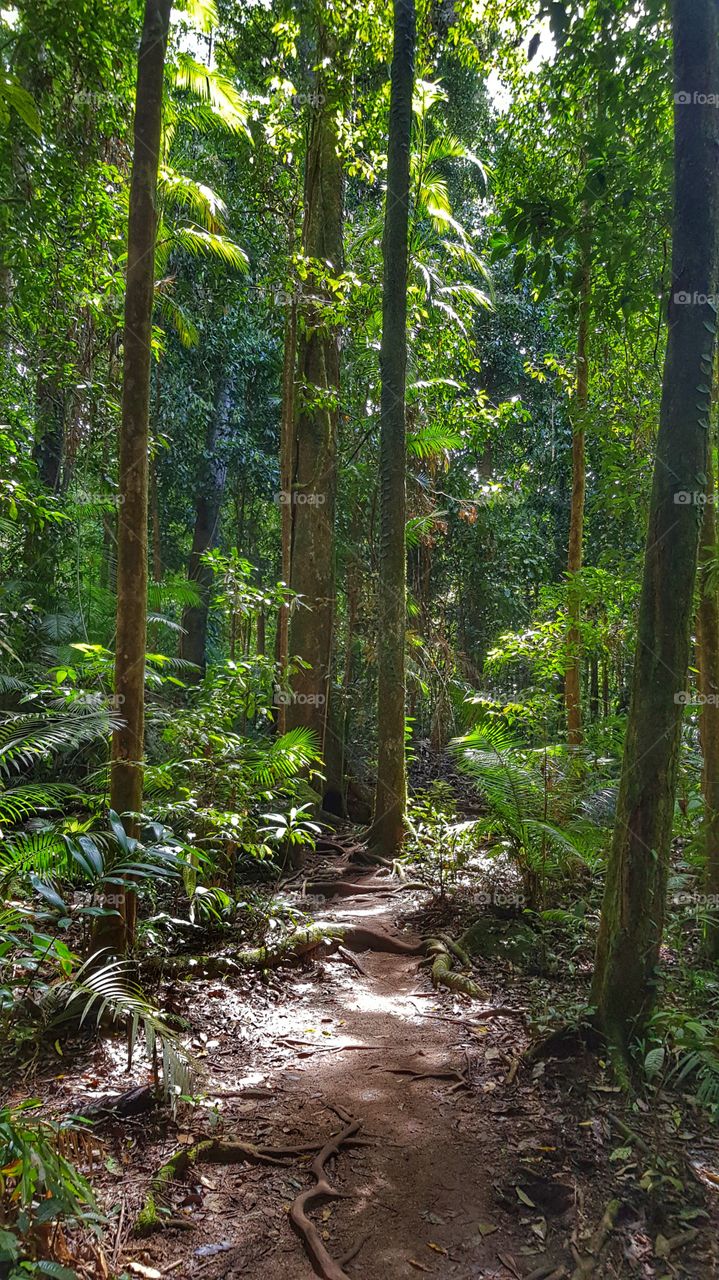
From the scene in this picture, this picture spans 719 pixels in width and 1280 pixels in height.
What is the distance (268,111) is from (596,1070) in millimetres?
9994

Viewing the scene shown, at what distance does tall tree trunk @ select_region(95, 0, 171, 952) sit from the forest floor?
59.9 inches

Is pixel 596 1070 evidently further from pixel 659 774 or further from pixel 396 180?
pixel 396 180

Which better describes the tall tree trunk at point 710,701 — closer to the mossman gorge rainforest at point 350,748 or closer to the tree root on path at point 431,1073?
the mossman gorge rainforest at point 350,748

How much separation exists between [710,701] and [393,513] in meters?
4.01

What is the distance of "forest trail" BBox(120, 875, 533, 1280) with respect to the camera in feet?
8.58

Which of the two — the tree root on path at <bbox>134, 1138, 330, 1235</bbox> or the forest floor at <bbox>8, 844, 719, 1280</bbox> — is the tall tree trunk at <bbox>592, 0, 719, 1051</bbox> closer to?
the forest floor at <bbox>8, 844, 719, 1280</bbox>

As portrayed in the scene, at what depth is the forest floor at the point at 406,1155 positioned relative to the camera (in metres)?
2.61

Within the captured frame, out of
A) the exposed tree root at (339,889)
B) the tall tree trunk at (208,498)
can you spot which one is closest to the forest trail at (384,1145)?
the exposed tree root at (339,889)

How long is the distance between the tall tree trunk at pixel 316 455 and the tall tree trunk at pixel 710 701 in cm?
475

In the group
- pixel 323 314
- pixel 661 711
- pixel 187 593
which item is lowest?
pixel 661 711

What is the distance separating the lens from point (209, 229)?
1038cm

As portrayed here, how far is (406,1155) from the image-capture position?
10.5ft

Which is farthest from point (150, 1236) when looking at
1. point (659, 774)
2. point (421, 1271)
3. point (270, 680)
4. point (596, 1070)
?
point (270, 680)

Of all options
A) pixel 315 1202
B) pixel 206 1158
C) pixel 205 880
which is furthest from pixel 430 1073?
pixel 205 880
